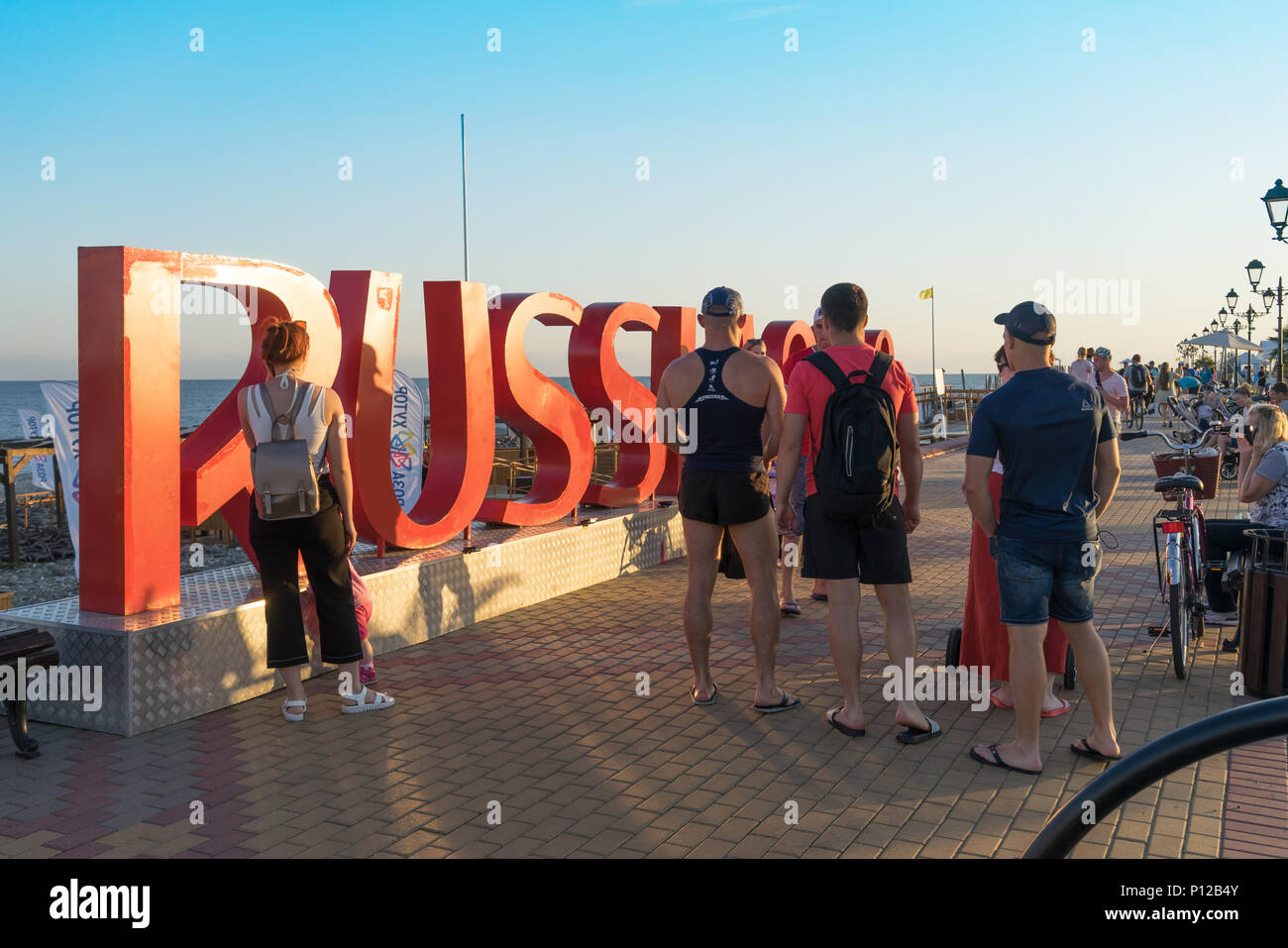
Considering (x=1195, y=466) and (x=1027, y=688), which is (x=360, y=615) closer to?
(x=1027, y=688)

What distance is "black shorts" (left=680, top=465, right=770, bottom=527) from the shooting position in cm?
521

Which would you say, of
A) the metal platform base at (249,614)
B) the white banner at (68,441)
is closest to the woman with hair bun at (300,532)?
the metal platform base at (249,614)

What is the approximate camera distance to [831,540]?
15.6 ft

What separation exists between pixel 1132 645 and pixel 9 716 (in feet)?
20.6

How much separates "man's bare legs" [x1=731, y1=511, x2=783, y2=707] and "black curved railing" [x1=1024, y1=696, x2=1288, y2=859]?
3304 mm

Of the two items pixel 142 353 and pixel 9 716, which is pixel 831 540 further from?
pixel 9 716

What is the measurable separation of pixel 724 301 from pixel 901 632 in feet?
6.06

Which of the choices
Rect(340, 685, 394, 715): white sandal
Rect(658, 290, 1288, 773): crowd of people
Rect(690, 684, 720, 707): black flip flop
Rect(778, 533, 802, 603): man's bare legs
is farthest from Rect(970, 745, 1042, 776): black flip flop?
Rect(340, 685, 394, 715): white sandal

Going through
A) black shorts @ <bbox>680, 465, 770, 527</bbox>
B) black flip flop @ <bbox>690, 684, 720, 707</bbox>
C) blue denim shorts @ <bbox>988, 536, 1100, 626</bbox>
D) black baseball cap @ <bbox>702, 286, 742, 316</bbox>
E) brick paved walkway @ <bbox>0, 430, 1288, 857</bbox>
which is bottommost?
brick paved walkway @ <bbox>0, 430, 1288, 857</bbox>

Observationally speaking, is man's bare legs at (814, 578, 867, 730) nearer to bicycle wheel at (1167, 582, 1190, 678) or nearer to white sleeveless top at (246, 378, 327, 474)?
bicycle wheel at (1167, 582, 1190, 678)

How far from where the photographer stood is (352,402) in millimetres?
6578

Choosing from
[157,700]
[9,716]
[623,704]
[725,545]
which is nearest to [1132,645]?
[725,545]

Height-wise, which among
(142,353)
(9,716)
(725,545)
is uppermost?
(142,353)
